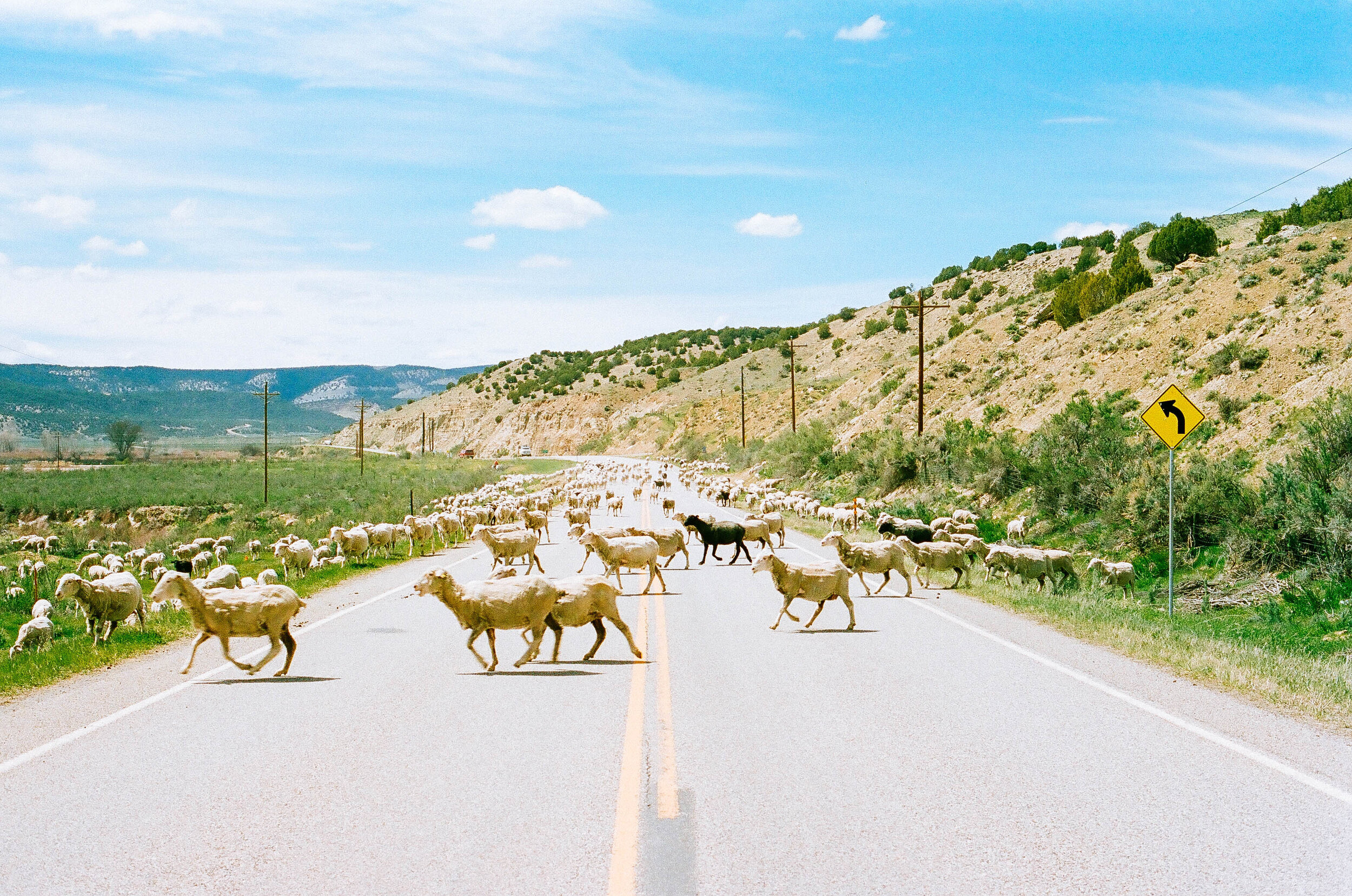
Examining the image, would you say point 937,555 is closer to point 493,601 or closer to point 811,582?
point 811,582

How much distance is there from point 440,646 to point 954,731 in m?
6.39

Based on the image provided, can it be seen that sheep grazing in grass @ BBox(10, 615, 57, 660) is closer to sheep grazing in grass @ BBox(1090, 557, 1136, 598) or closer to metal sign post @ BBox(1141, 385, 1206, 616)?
metal sign post @ BBox(1141, 385, 1206, 616)

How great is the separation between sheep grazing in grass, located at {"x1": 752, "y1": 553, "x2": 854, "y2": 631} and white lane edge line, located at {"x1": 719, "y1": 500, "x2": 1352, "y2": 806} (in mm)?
1808

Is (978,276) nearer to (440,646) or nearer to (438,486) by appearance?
(438,486)

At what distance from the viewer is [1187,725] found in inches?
313

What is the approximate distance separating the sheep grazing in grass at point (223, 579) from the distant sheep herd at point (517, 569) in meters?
0.03

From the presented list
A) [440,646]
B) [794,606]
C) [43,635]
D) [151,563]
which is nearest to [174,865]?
[440,646]

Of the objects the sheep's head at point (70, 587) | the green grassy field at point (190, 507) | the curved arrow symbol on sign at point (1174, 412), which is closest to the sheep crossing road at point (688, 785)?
the green grassy field at point (190, 507)

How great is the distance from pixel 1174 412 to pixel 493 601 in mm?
10466

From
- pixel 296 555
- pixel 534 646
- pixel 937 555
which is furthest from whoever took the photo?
pixel 296 555

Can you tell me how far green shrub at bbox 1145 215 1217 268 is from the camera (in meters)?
60.8

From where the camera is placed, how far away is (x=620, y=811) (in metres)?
5.77

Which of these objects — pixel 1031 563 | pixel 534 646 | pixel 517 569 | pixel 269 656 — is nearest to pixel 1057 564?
pixel 1031 563

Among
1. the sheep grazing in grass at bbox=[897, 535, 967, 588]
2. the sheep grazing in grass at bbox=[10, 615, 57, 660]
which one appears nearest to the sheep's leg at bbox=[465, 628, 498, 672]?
the sheep grazing in grass at bbox=[10, 615, 57, 660]
